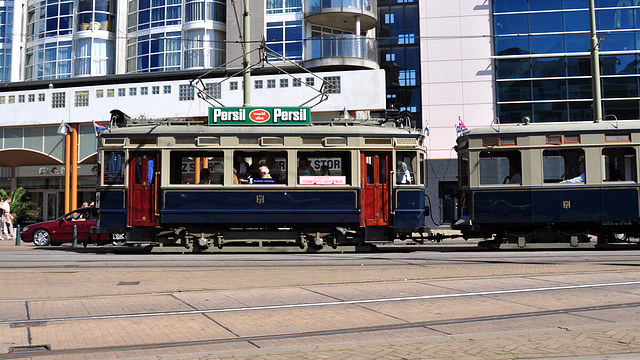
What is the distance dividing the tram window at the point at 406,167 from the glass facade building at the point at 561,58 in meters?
16.7

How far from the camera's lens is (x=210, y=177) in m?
15.9

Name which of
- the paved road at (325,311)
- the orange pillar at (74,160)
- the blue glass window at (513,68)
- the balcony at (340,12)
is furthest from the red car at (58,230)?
the blue glass window at (513,68)

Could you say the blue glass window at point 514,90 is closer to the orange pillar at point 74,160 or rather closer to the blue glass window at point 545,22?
the blue glass window at point 545,22

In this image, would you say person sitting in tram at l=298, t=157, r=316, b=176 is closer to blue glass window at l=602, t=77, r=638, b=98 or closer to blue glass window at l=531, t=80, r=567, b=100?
blue glass window at l=531, t=80, r=567, b=100

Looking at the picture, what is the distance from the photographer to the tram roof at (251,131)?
1579 cm

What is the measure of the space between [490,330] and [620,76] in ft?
91.8

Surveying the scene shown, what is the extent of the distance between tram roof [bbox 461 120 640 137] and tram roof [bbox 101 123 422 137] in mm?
1987

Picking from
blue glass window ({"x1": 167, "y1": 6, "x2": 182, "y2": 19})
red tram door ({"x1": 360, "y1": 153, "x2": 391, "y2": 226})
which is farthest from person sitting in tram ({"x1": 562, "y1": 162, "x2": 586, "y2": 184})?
blue glass window ({"x1": 167, "y1": 6, "x2": 182, "y2": 19})

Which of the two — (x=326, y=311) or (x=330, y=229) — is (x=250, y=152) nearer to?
(x=330, y=229)

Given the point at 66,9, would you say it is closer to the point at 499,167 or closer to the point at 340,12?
the point at 340,12

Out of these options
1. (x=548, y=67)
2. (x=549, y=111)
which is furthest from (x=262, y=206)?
(x=548, y=67)

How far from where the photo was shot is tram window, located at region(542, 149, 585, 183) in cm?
1595

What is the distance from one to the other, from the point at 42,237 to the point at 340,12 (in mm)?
17253

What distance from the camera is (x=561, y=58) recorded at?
101 feet
